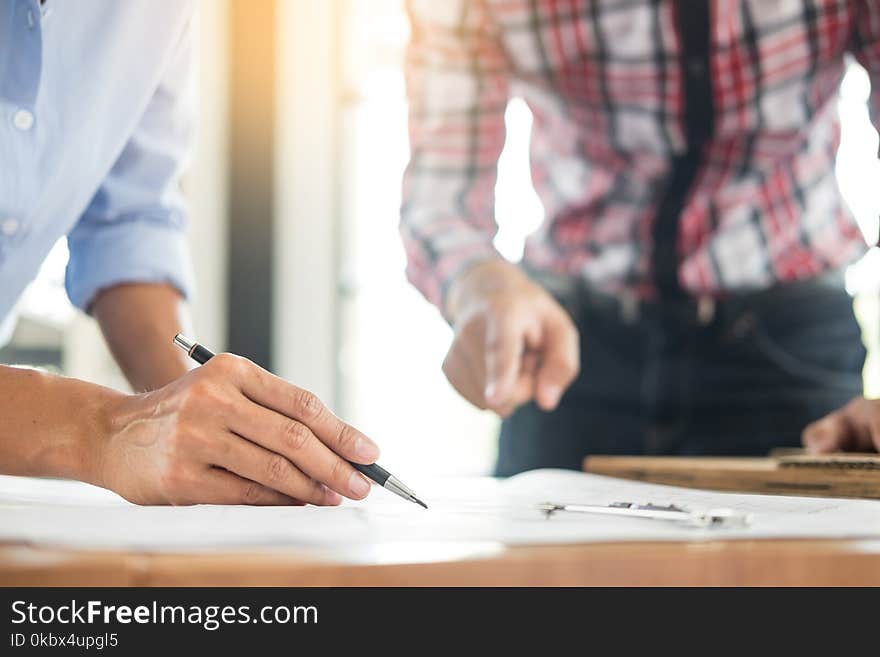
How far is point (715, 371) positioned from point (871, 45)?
0.39 m

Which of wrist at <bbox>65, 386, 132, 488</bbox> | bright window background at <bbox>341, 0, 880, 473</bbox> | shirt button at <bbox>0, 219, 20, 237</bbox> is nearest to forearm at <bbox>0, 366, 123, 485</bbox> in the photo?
wrist at <bbox>65, 386, 132, 488</bbox>

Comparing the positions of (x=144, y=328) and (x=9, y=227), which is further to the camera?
(x=144, y=328)

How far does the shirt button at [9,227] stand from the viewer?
0.82 metres

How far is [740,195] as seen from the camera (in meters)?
1.09

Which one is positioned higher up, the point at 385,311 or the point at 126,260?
the point at 385,311

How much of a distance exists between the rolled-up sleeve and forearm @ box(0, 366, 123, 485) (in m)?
0.39

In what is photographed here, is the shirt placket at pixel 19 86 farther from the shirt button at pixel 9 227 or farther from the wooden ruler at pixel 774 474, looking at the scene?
the wooden ruler at pixel 774 474

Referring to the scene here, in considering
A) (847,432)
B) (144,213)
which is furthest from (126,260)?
(847,432)

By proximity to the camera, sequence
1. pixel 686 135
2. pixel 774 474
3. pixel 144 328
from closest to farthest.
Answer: pixel 774 474, pixel 144 328, pixel 686 135

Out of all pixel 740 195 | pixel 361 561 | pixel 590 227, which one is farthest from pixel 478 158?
pixel 361 561

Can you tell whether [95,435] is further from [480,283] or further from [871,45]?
[871,45]

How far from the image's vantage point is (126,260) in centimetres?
102

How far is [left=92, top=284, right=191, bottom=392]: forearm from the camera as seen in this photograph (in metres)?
0.95
